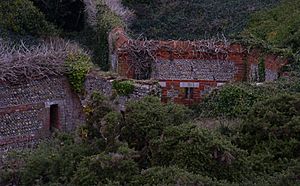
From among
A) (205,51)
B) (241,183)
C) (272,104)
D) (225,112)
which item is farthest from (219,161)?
(205,51)

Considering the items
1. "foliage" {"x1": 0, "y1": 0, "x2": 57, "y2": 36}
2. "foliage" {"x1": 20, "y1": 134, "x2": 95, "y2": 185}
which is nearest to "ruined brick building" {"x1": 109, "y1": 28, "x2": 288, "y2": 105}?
"foliage" {"x1": 0, "y1": 0, "x2": 57, "y2": 36}

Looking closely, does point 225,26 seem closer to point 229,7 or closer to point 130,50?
point 229,7

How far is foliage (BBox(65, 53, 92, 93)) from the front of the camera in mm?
18375

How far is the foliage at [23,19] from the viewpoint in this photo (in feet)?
85.5

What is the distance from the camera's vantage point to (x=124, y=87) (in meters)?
18.0

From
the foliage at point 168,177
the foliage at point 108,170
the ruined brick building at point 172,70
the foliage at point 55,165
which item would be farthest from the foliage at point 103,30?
the foliage at point 168,177

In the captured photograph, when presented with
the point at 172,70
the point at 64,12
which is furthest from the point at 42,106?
the point at 64,12

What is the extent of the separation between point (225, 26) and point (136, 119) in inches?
603

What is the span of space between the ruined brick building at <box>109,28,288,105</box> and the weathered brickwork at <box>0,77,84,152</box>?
4.36 metres

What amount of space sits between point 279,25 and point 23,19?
1057 centimetres

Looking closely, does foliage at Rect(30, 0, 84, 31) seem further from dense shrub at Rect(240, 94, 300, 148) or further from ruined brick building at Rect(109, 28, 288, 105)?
dense shrub at Rect(240, 94, 300, 148)

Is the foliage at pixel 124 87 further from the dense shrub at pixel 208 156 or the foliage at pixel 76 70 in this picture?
the dense shrub at pixel 208 156

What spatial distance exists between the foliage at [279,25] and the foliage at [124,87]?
6.37 metres

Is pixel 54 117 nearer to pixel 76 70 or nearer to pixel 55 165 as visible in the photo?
pixel 76 70
